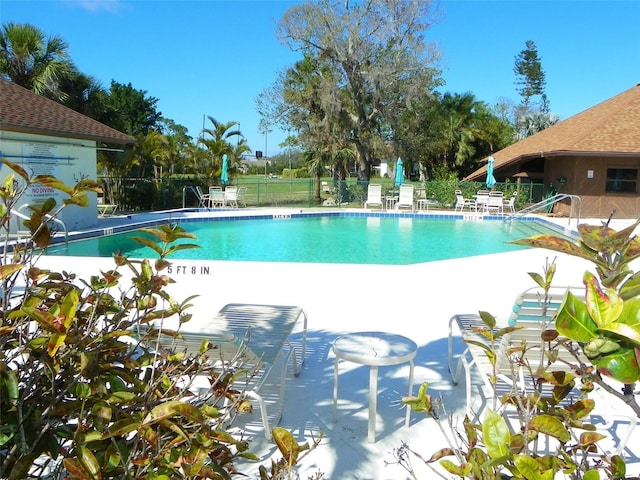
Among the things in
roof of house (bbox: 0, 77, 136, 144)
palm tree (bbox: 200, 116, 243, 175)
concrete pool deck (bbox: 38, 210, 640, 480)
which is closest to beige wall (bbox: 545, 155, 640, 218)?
concrete pool deck (bbox: 38, 210, 640, 480)

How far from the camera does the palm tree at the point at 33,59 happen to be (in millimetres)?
16359

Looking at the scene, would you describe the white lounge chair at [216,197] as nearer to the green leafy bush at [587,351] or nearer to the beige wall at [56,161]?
the beige wall at [56,161]

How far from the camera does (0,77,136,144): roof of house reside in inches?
482

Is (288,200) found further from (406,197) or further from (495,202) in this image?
(495,202)

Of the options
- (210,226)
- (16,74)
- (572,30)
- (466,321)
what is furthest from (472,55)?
(466,321)

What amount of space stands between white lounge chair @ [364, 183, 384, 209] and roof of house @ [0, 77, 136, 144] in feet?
32.8

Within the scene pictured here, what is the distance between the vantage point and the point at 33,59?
16906mm

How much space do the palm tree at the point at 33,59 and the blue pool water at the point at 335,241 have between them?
20.9ft

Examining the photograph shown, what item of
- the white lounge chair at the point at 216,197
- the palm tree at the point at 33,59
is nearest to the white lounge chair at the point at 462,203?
the white lounge chair at the point at 216,197

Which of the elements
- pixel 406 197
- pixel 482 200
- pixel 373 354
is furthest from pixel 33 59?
pixel 373 354

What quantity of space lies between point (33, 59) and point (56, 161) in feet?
17.5

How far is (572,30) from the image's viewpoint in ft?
99.4

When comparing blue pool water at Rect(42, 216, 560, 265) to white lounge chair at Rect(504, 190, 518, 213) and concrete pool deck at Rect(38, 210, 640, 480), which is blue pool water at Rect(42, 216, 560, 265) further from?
concrete pool deck at Rect(38, 210, 640, 480)

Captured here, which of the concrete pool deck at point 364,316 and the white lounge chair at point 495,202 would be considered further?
the white lounge chair at point 495,202
